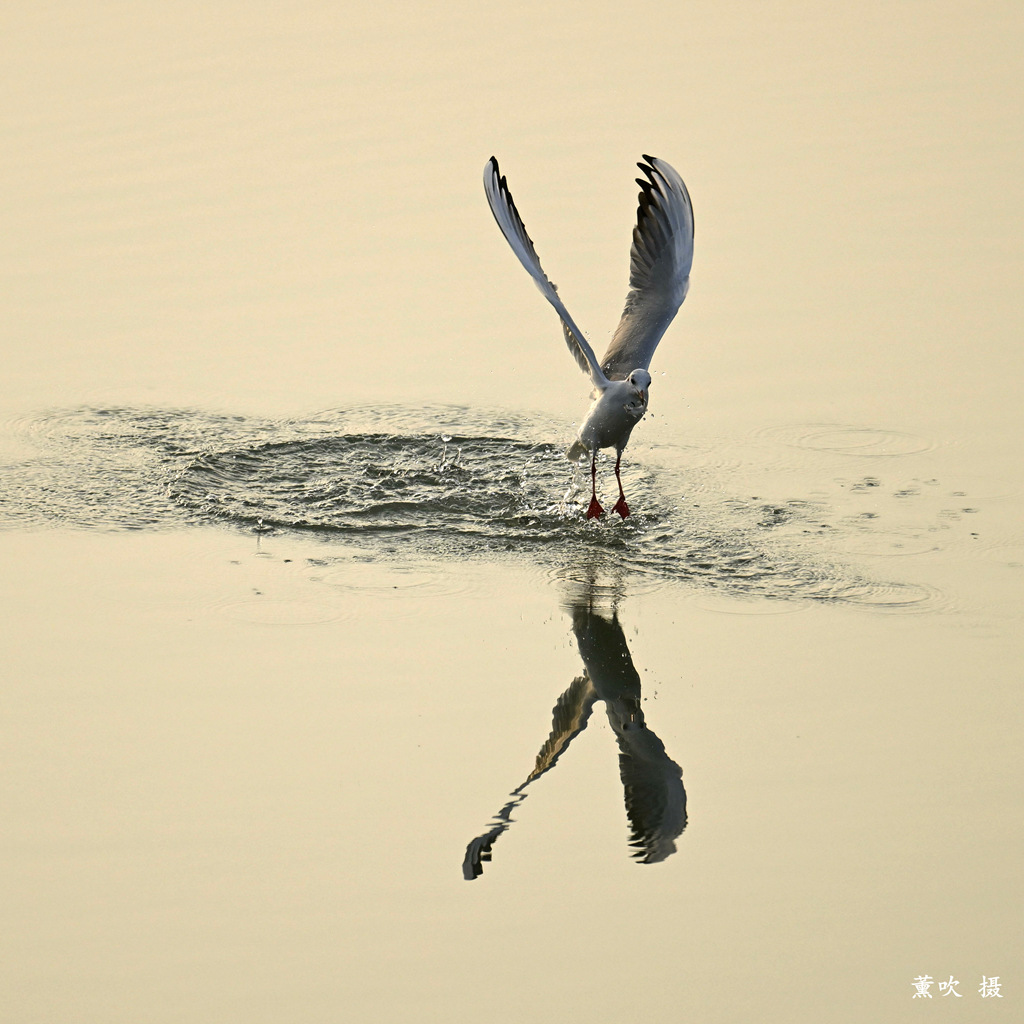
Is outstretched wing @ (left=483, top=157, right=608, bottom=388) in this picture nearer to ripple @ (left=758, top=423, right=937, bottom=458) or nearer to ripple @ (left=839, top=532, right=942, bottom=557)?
ripple @ (left=758, top=423, right=937, bottom=458)

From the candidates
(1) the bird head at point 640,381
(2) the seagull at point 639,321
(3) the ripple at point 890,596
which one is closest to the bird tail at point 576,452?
(2) the seagull at point 639,321

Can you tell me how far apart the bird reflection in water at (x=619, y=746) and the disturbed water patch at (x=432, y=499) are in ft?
1.91

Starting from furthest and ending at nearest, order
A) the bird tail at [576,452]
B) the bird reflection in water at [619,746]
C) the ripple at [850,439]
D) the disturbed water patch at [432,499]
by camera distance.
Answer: the ripple at [850,439] → the bird tail at [576,452] → the disturbed water patch at [432,499] → the bird reflection in water at [619,746]

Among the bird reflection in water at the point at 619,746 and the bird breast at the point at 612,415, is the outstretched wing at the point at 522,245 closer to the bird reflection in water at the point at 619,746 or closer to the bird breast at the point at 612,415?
the bird breast at the point at 612,415

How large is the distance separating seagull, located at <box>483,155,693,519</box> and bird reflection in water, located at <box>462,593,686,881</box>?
4.68 ft

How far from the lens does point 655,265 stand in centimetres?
936

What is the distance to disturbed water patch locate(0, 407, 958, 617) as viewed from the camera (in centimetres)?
774

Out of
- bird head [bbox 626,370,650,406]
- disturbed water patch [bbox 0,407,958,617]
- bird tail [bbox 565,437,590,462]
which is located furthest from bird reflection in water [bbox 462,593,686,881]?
bird tail [bbox 565,437,590,462]

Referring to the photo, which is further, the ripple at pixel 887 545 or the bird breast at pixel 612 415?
the bird breast at pixel 612 415

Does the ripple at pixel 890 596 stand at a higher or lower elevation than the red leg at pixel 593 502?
lower

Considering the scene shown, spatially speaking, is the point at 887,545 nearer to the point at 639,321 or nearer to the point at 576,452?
the point at 576,452

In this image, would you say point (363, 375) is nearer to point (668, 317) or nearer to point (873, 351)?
point (668, 317)

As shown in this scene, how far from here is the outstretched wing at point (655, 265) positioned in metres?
9.23

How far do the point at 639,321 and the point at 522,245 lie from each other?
1.28 meters
